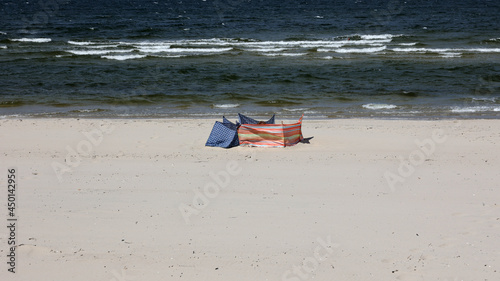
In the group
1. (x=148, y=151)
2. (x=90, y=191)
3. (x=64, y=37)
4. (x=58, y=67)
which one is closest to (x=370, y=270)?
(x=90, y=191)

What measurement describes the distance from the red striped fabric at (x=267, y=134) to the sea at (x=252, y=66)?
5.21 meters

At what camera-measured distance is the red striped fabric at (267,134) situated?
12.7m

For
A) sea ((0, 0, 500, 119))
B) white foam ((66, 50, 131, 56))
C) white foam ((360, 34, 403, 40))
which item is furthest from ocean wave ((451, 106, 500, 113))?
white foam ((66, 50, 131, 56))

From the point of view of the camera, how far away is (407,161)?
1170 cm

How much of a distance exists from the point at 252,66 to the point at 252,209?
2060cm

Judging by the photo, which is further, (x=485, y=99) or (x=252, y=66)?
(x=252, y=66)

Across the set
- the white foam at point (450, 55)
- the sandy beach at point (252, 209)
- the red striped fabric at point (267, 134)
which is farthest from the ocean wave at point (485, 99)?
the white foam at point (450, 55)

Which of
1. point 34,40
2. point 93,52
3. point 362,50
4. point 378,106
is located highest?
point 34,40

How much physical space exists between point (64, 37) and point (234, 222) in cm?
3764

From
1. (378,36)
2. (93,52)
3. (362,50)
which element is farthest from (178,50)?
(378,36)

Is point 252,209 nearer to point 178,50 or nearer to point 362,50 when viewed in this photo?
point 362,50

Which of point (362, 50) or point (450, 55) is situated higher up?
point (362, 50)

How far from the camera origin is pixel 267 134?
1273 cm

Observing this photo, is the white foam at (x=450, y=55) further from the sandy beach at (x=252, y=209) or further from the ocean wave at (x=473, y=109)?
the sandy beach at (x=252, y=209)
